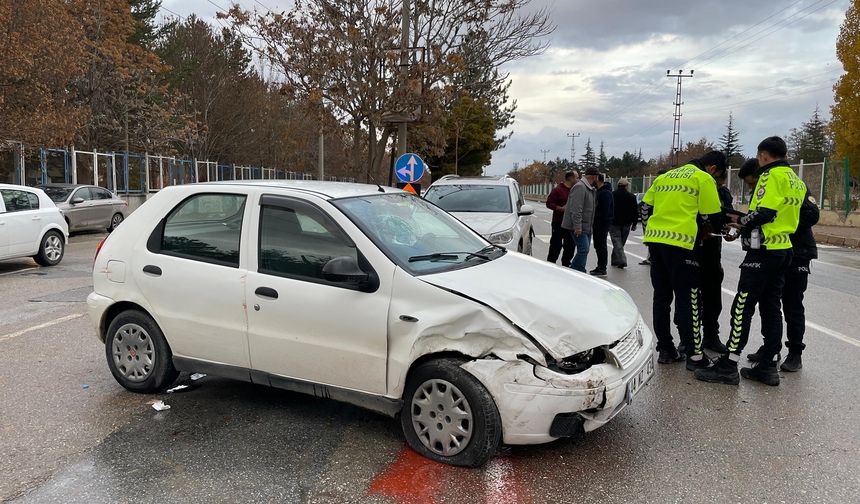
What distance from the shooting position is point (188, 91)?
38.7m

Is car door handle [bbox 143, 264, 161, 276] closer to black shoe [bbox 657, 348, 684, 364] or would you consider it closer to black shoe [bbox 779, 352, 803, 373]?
black shoe [bbox 657, 348, 684, 364]

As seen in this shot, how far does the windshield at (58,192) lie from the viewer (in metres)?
16.8

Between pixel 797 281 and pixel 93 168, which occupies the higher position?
pixel 93 168

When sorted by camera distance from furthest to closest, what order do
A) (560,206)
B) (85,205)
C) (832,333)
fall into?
(85,205)
(560,206)
(832,333)

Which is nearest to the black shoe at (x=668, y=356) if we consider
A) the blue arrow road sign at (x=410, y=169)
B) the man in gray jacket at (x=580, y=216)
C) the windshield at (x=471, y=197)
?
the man in gray jacket at (x=580, y=216)

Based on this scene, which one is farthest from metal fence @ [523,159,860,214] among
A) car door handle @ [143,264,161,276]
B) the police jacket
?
car door handle @ [143,264,161,276]

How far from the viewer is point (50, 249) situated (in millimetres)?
11188

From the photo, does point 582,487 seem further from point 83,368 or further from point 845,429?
point 83,368

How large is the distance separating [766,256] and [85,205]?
17.5 m

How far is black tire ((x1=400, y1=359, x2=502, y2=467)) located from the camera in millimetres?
3316

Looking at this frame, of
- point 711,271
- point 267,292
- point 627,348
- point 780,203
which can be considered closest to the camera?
point 627,348

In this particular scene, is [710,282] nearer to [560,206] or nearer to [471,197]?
[560,206]

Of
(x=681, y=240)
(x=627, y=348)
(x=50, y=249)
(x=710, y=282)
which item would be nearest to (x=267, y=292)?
(x=627, y=348)

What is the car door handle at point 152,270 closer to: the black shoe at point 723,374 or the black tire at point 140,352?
the black tire at point 140,352
